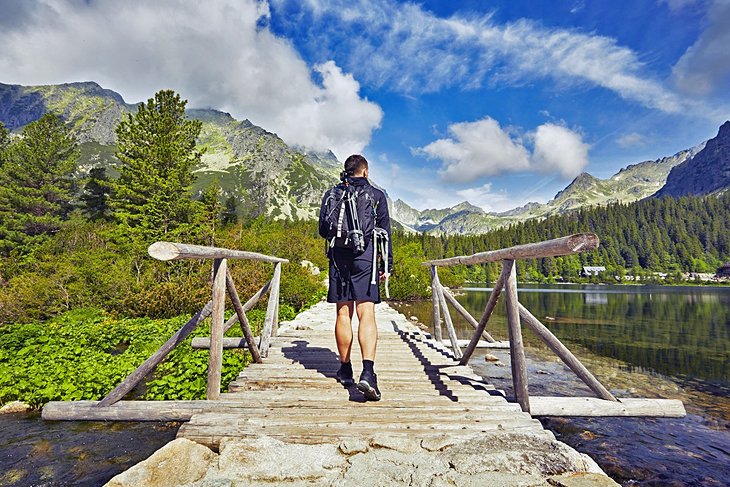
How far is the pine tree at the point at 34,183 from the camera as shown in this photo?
30.4 m

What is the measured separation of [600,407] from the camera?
4.11 metres

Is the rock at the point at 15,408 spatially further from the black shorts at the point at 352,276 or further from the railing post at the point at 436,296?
the railing post at the point at 436,296

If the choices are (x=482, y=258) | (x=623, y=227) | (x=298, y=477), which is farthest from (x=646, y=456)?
(x=623, y=227)

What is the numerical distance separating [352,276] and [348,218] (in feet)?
2.22

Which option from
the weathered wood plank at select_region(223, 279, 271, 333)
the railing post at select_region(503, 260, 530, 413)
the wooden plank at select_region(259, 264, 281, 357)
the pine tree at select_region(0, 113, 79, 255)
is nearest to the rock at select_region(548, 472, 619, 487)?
the railing post at select_region(503, 260, 530, 413)

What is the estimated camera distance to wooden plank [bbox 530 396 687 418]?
4043mm

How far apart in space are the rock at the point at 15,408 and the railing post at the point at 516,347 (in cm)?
835

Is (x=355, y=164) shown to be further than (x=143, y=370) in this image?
Yes

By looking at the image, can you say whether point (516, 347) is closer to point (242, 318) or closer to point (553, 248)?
point (553, 248)

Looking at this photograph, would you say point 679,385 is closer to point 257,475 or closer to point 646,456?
point 646,456

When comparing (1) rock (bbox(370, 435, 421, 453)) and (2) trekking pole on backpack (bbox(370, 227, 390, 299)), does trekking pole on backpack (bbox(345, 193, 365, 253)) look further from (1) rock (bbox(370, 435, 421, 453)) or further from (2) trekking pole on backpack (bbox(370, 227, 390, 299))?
(1) rock (bbox(370, 435, 421, 453))

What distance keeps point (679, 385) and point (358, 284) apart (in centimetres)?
1322

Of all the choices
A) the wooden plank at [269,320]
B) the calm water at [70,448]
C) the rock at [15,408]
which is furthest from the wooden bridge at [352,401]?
the rock at [15,408]

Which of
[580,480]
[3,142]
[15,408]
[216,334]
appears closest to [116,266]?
[15,408]
